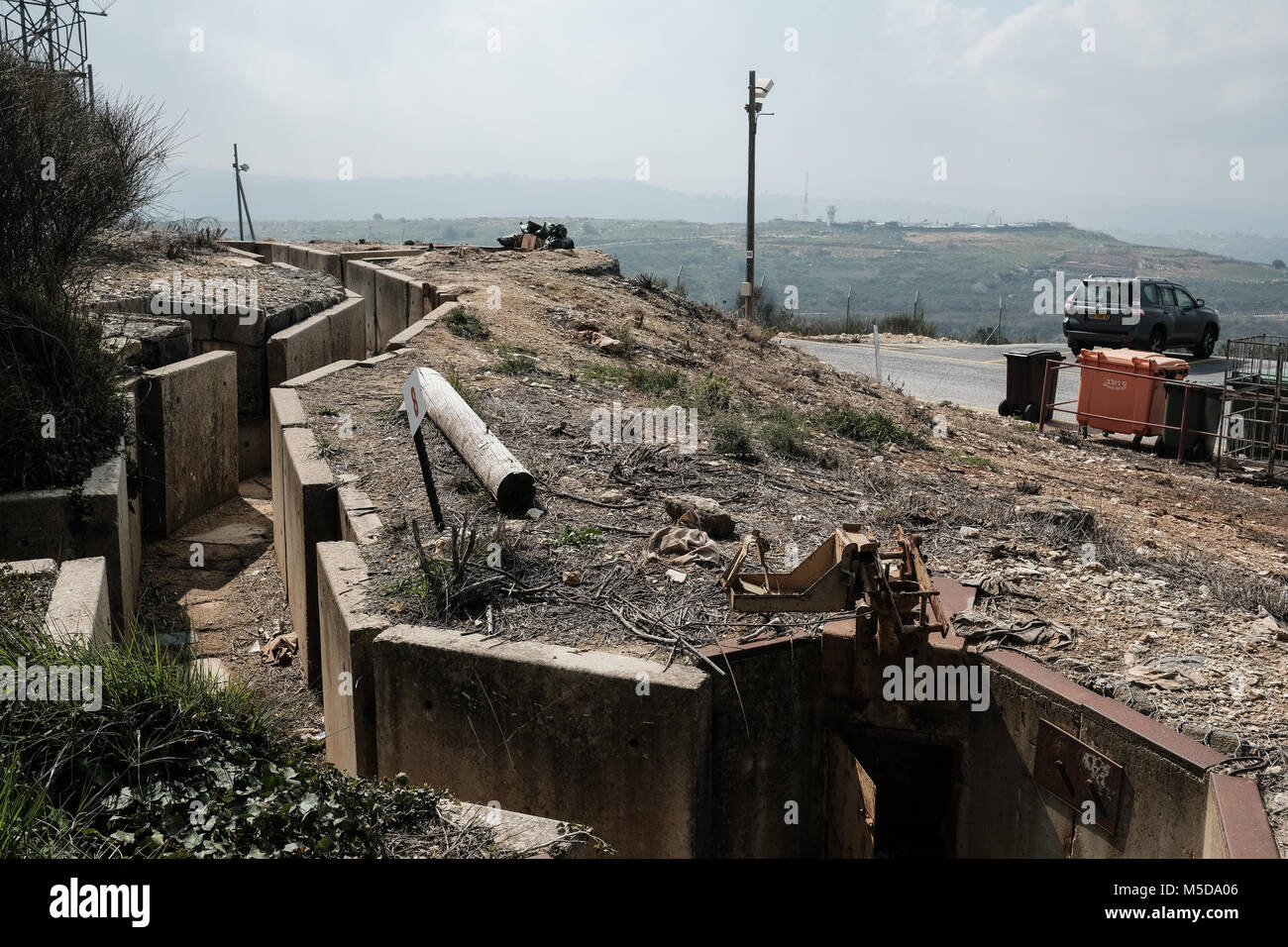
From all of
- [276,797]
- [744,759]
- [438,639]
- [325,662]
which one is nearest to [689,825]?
[744,759]

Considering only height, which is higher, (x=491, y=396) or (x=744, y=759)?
(x=491, y=396)

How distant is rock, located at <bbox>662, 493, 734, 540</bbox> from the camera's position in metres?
7.05

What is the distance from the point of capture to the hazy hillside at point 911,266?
341 feet

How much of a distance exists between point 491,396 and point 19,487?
4.29 m

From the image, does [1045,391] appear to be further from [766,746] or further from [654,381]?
[766,746]

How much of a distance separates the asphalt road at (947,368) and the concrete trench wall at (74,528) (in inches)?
575

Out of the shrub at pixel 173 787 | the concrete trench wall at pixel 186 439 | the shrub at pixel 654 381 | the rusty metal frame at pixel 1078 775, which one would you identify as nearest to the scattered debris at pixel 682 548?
the rusty metal frame at pixel 1078 775

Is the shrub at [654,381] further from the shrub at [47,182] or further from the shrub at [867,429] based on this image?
the shrub at [47,182]

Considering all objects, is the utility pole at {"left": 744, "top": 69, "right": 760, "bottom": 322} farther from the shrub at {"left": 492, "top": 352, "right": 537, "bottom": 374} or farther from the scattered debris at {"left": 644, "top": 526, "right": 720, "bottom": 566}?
the scattered debris at {"left": 644, "top": 526, "right": 720, "bottom": 566}

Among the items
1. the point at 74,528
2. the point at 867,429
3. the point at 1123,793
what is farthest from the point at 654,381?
the point at 1123,793

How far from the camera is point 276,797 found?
3840 mm

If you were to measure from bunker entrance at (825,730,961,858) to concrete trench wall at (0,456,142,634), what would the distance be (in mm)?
4566
